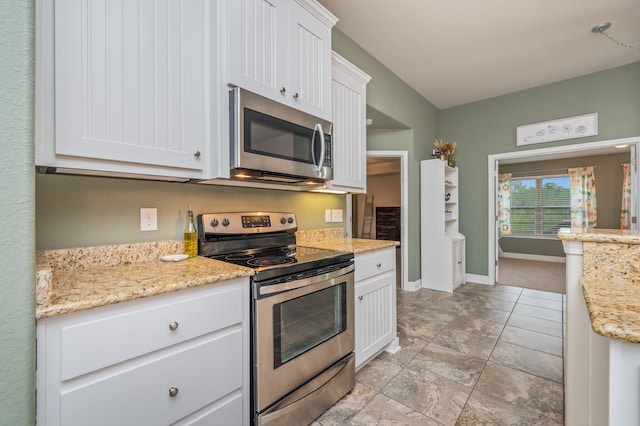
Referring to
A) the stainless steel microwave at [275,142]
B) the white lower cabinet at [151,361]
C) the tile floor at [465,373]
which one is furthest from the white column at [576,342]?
the white lower cabinet at [151,361]

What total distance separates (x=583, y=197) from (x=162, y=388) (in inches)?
311

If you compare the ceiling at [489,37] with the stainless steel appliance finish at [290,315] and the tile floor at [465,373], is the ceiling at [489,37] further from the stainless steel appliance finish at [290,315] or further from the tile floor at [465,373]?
the tile floor at [465,373]

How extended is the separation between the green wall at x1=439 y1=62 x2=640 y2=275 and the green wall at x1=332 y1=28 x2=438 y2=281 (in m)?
0.54

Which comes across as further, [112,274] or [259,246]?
[259,246]

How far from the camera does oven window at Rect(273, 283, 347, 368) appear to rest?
135cm

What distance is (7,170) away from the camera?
0.76m

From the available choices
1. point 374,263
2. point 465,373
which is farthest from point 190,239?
point 465,373

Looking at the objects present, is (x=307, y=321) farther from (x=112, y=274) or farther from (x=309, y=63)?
(x=309, y=63)

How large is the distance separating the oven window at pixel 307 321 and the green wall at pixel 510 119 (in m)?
3.58

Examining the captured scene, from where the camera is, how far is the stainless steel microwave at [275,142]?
1.38 metres

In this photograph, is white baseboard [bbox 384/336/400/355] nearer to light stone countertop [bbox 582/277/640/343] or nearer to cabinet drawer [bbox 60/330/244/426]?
cabinet drawer [bbox 60/330/244/426]

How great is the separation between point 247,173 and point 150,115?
49 centimetres

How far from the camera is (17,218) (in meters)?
0.78

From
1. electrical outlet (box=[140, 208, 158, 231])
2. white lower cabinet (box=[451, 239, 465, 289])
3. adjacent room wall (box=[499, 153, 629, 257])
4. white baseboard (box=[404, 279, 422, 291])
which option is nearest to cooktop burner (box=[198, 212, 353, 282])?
electrical outlet (box=[140, 208, 158, 231])
